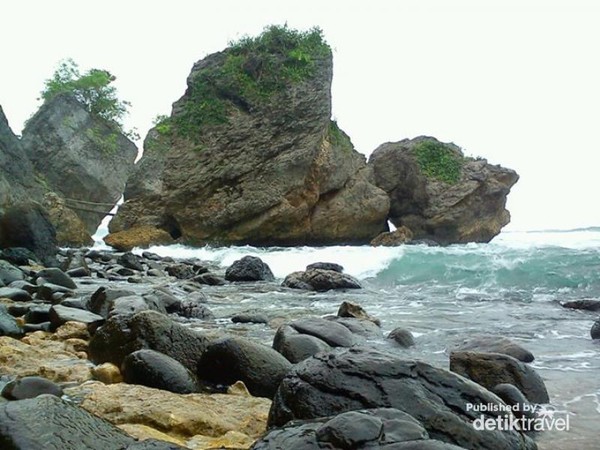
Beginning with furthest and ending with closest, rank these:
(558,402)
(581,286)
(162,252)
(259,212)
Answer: (259,212), (162,252), (581,286), (558,402)

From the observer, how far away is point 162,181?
2477 centimetres

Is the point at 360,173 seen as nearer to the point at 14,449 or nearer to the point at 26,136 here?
the point at 26,136

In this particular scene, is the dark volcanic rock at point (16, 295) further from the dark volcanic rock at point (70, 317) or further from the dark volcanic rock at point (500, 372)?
the dark volcanic rock at point (500, 372)

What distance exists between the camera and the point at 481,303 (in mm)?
8961

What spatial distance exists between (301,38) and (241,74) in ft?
11.5

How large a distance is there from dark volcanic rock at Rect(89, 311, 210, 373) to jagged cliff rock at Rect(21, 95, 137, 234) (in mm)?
26677

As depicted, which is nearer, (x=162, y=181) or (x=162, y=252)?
(x=162, y=252)

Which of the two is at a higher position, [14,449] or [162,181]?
[162,181]

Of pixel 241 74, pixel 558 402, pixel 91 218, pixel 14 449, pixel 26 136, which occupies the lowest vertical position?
pixel 558 402

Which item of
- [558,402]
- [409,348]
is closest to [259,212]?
[409,348]

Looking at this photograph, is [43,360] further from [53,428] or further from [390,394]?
[390,394]

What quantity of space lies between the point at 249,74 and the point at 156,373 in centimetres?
2345

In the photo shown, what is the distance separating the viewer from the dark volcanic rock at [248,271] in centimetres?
1237

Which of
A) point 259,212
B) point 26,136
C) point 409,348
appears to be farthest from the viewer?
point 26,136
